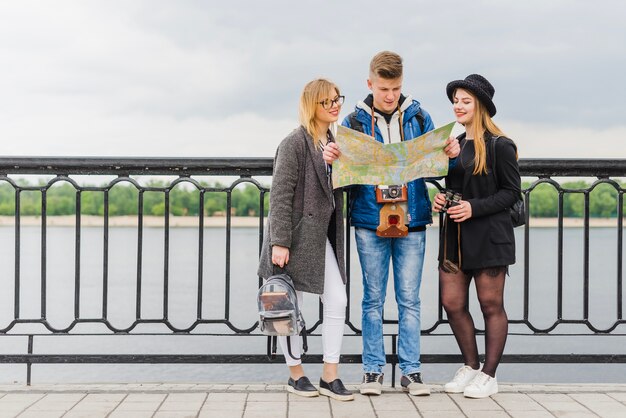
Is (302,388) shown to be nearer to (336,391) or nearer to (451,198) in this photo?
(336,391)

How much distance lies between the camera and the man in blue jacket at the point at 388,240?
3852 millimetres

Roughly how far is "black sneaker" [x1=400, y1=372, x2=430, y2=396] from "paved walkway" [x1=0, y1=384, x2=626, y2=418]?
44 mm

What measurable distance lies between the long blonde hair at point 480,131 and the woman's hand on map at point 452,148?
12 cm

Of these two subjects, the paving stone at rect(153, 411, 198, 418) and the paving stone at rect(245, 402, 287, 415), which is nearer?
the paving stone at rect(153, 411, 198, 418)

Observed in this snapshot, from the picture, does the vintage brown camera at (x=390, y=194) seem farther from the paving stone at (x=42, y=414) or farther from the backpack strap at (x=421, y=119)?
the paving stone at (x=42, y=414)

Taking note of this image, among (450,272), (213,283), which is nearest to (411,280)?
(450,272)

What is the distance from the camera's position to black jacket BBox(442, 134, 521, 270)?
3.83m

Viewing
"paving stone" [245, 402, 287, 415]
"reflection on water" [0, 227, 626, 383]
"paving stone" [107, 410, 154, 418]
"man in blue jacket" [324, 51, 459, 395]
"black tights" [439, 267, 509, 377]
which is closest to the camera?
"paving stone" [107, 410, 154, 418]

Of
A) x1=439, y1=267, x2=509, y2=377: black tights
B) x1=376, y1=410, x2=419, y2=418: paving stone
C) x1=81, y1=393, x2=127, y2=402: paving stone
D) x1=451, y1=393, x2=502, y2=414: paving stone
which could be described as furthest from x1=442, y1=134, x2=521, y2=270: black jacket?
x1=81, y1=393, x2=127, y2=402: paving stone

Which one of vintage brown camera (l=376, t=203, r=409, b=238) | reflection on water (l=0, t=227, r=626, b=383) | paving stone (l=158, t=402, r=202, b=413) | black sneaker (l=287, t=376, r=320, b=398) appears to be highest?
vintage brown camera (l=376, t=203, r=409, b=238)

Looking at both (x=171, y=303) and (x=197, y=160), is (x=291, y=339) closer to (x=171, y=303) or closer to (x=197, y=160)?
(x=197, y=160)

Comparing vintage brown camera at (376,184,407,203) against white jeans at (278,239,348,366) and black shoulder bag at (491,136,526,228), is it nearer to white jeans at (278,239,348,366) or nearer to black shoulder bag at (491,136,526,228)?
white jeans at (278,239,348,366)

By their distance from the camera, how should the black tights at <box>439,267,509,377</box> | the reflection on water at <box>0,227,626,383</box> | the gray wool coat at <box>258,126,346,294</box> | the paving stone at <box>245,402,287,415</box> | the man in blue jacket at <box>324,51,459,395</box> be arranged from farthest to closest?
the reflection on water at <box>0,227,626,383</box>, the black tights at <box>439,267,509,377</box>, the man in blue jacket at <box>324,51,459,395</box>, the gray wool coat at <box>258,126,346,294</box>, the paving stone at <box>245,402,287,415</box>

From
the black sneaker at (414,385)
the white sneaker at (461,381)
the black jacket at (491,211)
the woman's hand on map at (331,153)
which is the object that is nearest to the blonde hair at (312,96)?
the woman's hand on map at (331,153)
